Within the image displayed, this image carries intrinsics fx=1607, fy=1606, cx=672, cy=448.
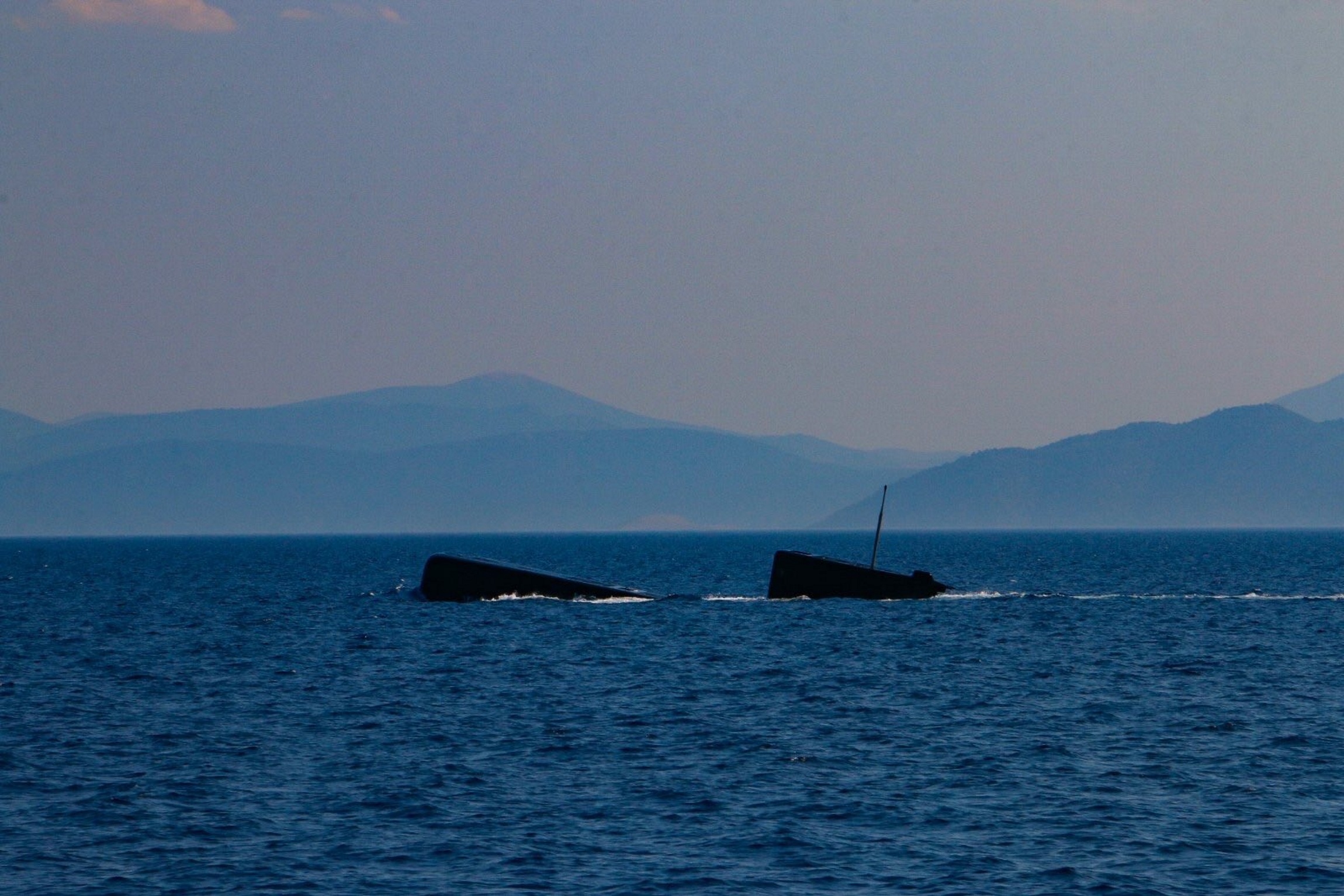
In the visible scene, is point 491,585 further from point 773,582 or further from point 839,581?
point 839,581

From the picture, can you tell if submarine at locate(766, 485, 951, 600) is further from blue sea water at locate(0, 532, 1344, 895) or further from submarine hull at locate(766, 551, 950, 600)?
blue sea water at locate(0, 532, 1344, 895)

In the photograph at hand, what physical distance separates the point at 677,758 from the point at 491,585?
60.3 metres

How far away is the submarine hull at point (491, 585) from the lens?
99.8 metres

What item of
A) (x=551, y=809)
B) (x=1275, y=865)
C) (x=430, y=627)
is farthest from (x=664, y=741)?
(x=430, y=627)

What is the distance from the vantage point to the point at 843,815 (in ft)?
112

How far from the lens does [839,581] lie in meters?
93.6

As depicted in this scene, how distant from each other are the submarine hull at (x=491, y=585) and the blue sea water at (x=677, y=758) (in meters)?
17.2

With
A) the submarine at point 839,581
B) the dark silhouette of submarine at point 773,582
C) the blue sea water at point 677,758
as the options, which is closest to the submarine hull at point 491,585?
the dark silhouette of submarine at point 773,582

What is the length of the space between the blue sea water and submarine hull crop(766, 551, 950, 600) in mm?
10021

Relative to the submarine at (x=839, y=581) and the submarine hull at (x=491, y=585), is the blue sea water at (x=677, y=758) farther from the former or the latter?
the submarine hull at (x=491, y=585)

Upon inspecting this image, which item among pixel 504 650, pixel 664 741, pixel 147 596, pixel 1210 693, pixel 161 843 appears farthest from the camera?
pixel 147 596

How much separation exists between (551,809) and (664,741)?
8982 millimetres

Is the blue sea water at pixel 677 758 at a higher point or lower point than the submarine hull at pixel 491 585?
lower

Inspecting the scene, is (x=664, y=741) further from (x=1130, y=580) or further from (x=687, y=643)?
(x=1130, y=580)
